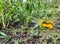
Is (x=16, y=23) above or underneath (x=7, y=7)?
underneath

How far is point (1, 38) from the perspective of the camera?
2775 millimetres

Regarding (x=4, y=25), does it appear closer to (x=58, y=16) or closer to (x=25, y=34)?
(x=25, y=34)

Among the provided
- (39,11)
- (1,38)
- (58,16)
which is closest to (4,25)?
(1,38)

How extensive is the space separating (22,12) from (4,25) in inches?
14.4

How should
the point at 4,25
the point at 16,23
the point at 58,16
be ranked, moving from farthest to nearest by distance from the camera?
the point at 58,16
the point at 16,23
the point at 4,25

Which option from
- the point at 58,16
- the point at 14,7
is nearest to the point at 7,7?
the point at 14,7

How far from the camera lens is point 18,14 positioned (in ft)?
10.3

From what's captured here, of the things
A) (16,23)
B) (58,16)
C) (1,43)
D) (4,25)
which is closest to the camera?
(1,43)

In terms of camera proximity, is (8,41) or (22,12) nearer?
(8,41)

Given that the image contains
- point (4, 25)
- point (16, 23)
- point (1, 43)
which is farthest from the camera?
point (16, 23)

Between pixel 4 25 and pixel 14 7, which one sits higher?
pixel 14 7

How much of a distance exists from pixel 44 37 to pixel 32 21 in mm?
506

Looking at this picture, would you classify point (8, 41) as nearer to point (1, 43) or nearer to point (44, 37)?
point (1, 43)

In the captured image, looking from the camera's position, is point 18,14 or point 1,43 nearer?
point 1,43
